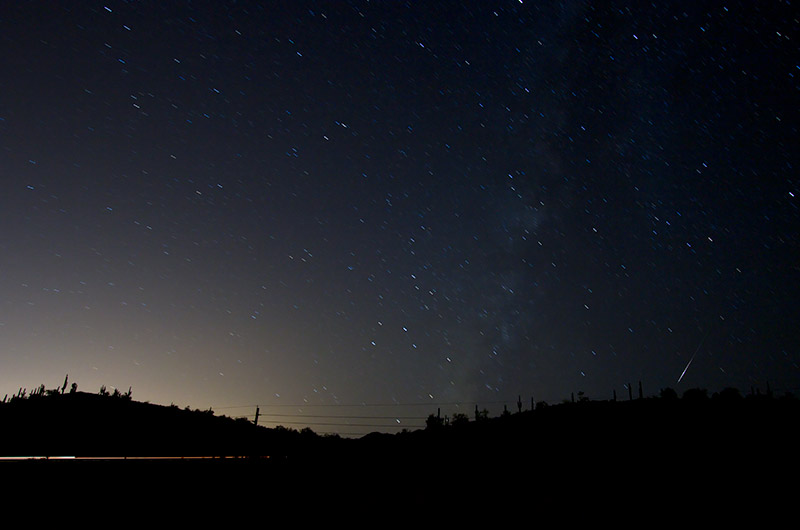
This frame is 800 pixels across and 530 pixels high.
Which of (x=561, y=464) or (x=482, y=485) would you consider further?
(x=561, y=464)

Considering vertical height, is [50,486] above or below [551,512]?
above

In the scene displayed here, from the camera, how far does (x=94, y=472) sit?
517 cm

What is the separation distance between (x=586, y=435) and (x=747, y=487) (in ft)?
39.2

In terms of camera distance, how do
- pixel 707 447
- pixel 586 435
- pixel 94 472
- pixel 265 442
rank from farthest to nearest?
pixel 265 442, pixel 586 435, pixel 707 447, pixel 94 472

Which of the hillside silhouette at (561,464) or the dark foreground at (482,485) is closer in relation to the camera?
the dark foreground at (482,485)

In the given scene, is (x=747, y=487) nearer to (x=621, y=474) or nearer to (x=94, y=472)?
(x=621, y=474)

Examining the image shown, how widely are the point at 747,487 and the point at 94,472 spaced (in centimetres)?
1140

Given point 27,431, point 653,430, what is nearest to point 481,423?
point 653,430

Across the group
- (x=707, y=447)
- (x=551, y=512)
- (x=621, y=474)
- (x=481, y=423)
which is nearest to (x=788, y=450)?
(x=707, y=447)

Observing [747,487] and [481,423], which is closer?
[747,487]

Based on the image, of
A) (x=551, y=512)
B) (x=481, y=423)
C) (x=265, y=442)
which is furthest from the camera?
(x=265, y=442)

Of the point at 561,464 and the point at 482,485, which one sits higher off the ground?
the point at 561,464

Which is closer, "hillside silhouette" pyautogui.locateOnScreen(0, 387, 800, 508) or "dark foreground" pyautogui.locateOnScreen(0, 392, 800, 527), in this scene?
"dark foreground" pyautogui.locateOnScreen(0, 392, 800, 527)

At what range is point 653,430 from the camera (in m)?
18.1
